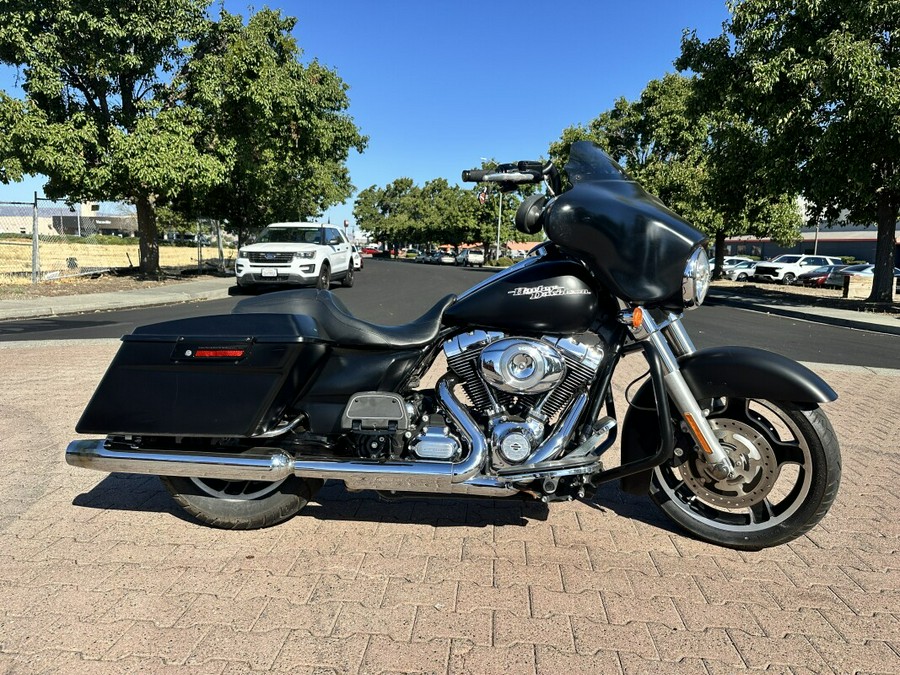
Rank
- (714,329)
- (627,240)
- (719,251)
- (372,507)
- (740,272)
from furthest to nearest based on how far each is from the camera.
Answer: (740,272) < (719,251) < (714,329) < (372,507) < (627,240)

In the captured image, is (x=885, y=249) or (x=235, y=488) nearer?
(x=235, y=488)

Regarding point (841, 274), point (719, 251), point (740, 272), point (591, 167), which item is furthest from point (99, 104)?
point (740, 272)

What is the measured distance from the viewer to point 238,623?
7.39 ft

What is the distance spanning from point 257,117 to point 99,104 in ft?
13.0

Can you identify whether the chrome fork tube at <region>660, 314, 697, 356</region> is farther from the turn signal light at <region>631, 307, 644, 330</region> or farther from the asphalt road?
the asphalt road

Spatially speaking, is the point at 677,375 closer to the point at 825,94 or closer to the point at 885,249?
the point at 825,94

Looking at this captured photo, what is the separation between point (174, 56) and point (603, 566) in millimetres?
18568

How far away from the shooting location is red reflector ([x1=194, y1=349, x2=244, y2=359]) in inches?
104

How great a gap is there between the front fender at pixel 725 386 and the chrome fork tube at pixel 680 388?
7 centimetres

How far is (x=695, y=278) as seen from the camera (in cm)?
246

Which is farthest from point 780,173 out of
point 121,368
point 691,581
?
point 121,368

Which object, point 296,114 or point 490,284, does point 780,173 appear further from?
point 490,284

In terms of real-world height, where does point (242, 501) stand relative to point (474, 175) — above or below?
below

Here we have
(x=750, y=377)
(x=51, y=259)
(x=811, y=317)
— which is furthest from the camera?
(x=51, y=259)
